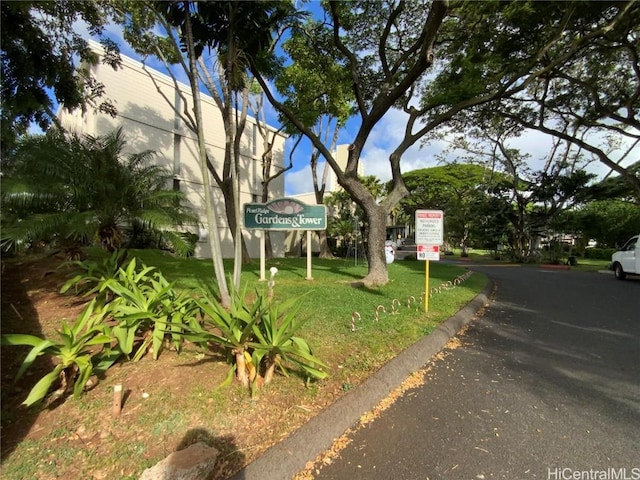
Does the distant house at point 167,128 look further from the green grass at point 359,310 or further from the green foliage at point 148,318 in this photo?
the green foliage at point 148,318

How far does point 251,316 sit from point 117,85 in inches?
732

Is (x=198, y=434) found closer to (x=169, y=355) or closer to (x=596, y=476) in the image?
(x=169, y=355)

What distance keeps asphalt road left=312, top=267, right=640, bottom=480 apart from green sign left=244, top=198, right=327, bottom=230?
5.63 m

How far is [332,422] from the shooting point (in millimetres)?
3033

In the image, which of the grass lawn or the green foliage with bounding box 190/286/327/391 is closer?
the grass lawn

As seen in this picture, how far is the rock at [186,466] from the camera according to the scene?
214 centimetres

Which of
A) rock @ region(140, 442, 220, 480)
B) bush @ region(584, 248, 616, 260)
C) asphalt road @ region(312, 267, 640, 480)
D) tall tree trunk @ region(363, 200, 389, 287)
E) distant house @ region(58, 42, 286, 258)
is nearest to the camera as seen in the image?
rock @ region(140, 442, 220, 480)

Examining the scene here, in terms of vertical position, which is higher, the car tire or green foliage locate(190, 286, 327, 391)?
green foliage locate(190, 286, 327, 391)

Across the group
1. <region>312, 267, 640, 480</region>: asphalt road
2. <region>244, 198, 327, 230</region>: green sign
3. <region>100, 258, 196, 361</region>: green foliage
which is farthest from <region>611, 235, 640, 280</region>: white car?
<region>100, 258, 196, 361</region>: green foliage

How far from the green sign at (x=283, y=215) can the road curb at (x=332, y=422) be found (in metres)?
5.94

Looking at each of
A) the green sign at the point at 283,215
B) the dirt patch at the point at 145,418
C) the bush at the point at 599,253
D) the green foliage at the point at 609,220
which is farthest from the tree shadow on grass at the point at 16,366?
the bush at the point at 599,253

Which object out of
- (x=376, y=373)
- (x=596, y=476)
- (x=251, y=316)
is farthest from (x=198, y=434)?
(x=596, y=476)

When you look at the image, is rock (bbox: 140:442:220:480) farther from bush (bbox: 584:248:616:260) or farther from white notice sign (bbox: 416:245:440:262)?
bush (bbox: 584:248:616:260)

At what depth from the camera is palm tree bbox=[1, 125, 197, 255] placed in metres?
6.27
